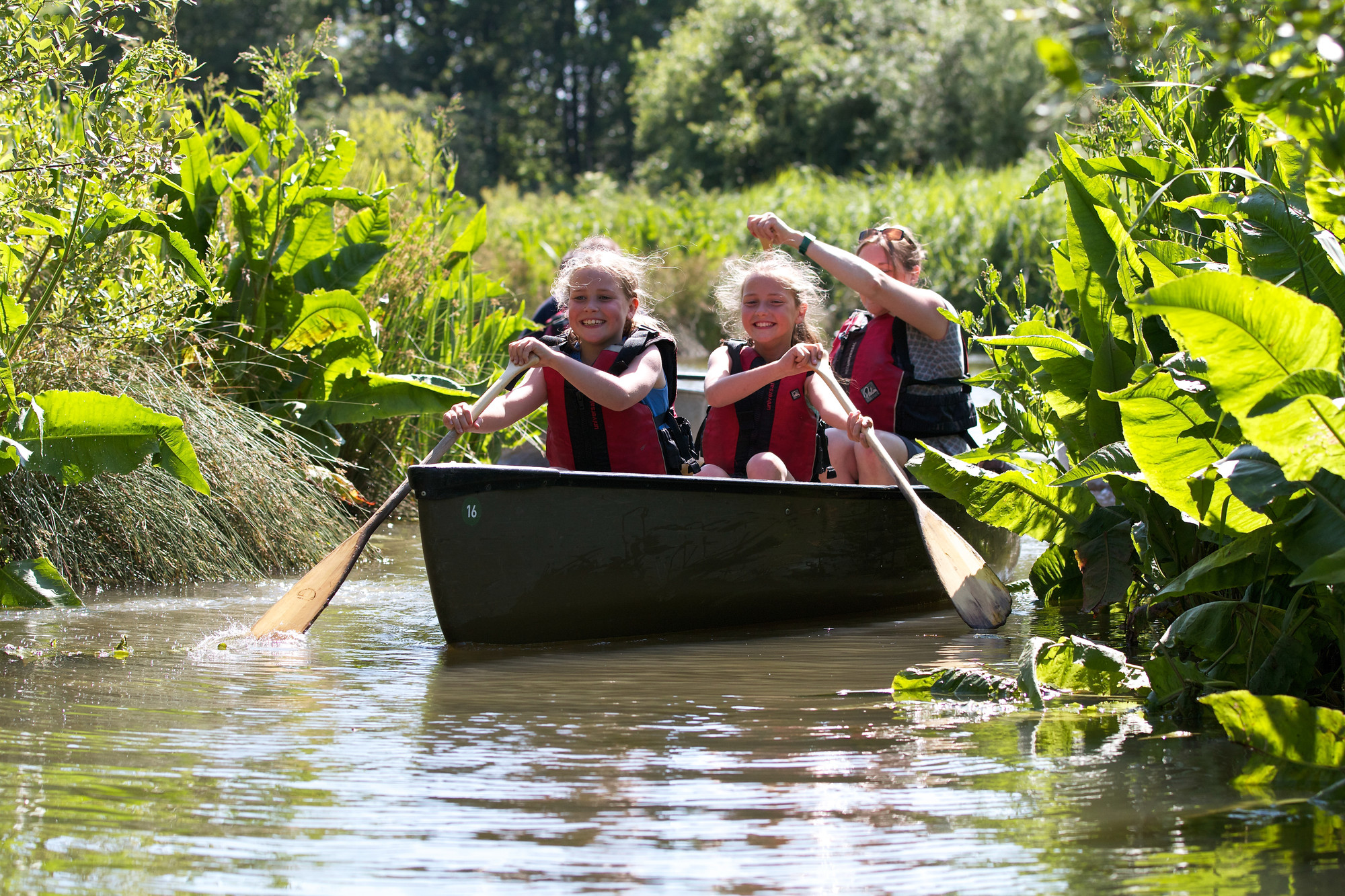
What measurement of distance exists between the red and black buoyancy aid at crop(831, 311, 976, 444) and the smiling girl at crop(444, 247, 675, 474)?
42.7 inches

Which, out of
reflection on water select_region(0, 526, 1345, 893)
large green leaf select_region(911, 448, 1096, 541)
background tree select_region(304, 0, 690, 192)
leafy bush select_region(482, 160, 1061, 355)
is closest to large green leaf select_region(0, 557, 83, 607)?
reflection on water select_region(0, 526, 1345, 893)

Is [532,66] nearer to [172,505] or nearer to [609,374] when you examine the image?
[172,505]

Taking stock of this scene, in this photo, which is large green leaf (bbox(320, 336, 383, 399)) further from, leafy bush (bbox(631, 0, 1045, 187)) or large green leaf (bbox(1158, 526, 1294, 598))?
leafy bush (bbox(631, 0, 1045, 187))

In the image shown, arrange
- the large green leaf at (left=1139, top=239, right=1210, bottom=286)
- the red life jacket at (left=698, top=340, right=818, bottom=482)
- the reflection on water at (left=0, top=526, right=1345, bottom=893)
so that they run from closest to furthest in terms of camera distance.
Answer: the reflection on water at (left=0, top=526, right=1345, bottom=893) < the large green leaf at (left=1139, top=239, right=1210, bottom=286) < the red life jacket at (left=698, top=340, right=818, bottom=482)

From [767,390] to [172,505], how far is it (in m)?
2.17

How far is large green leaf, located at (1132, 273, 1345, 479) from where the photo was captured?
7.43 feet

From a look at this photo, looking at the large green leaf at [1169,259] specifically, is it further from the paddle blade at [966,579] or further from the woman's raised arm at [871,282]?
the woman's raised arm at [871,282]

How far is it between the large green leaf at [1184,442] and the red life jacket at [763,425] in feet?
7.05

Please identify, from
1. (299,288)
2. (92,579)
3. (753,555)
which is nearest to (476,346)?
(299,288)

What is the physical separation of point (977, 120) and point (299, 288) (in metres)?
23.3

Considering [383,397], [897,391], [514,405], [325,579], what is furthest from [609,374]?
[383,397]

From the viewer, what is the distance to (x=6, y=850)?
2.08m

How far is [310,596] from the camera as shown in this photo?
405 cm

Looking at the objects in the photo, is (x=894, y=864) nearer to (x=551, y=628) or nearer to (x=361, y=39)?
(x=551, y=628)
